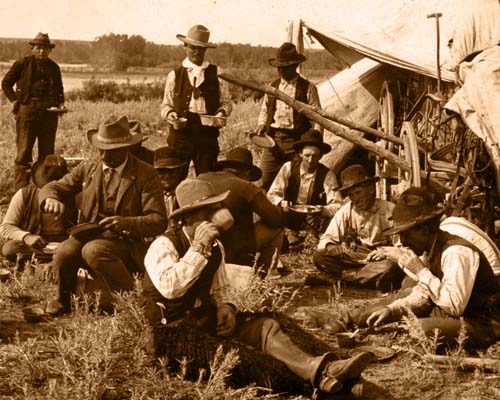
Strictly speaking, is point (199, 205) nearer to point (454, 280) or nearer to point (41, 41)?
point (454, 280)

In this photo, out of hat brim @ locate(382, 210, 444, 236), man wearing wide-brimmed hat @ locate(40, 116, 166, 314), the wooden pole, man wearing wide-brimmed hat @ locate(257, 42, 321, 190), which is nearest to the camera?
hat brim @ locate(382, 210, 444, 236)

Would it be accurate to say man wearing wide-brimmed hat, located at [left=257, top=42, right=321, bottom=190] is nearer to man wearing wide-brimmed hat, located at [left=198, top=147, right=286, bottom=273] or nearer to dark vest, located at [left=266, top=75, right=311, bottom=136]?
dark vest, located at [left=266, top=75, right=311, bottom=136]

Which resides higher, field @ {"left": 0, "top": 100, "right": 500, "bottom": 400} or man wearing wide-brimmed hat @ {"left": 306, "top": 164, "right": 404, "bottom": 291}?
man wearing wide-brimmed hat @ {"left": 306, "top": 164, "right": 404, "bottom": 291}

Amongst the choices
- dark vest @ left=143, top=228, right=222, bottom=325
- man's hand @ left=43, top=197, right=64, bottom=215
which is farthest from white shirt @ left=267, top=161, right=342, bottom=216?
dark vest @ left=143, top=228, right=222, bottom=325

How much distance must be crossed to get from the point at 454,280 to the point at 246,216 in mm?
1999

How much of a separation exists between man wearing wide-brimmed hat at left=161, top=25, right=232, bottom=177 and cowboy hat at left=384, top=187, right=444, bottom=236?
144 inches

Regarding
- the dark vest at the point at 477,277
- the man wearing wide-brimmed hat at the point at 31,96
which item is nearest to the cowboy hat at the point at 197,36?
the man wearing wide-brimmed hat at the point at 31,96

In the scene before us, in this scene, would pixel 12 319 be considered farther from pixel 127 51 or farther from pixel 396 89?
pixel 127 51

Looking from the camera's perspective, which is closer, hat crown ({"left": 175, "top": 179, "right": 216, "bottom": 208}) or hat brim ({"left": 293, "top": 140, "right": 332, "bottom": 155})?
hat crown ({"left": 175, "top": 179, "right": 216, "bottom": 208})

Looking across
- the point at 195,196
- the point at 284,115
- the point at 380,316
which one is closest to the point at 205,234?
the point at 195,196

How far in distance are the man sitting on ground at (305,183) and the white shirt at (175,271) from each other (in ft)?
10.3

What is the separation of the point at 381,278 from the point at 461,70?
5.78 feet

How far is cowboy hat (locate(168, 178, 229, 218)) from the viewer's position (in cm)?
508

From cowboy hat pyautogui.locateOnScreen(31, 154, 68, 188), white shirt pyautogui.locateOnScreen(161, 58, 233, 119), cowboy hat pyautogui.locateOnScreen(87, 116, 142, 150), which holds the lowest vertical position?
cowboy hat pyautogui.locateOnScreen(31, 154, 68, 188)
